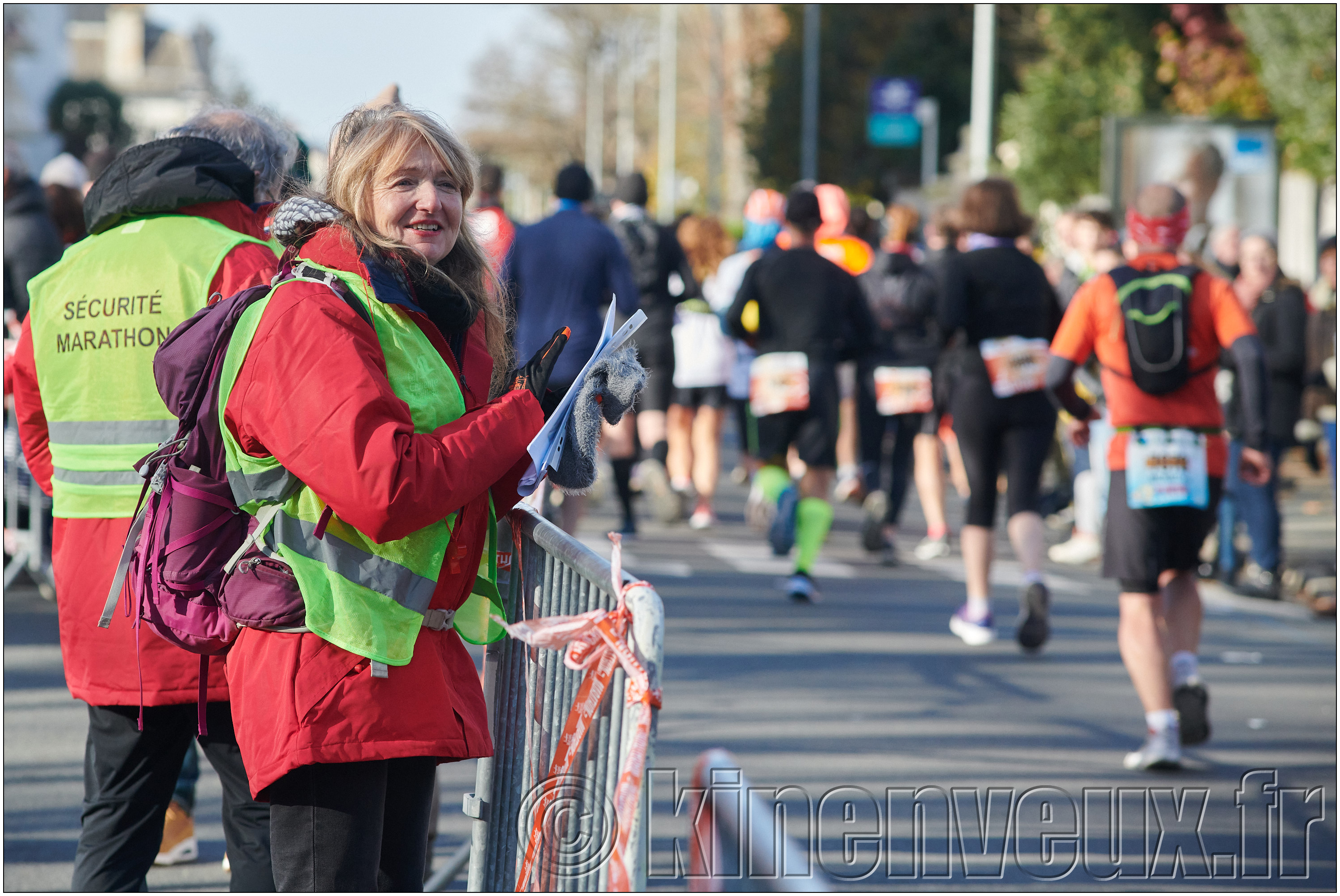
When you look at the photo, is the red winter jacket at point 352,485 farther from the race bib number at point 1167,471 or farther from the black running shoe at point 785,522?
the black running shoe at point 785,522

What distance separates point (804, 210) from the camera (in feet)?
29.2

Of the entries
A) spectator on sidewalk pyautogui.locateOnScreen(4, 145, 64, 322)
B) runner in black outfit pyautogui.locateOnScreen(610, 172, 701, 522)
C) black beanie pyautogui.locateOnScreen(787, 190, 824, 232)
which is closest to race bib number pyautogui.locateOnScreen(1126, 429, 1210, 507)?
black beanie pyautogui.locateOnScreen(787, 190, 824, 232)

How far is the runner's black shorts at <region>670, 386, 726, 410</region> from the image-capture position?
12.6 metres

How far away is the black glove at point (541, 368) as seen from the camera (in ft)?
9.74

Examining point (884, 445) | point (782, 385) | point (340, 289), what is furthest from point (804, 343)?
point (340, 289)

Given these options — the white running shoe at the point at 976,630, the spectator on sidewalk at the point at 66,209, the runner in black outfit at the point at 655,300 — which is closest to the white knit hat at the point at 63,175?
the spectator on sidewalk at the point at 66,209

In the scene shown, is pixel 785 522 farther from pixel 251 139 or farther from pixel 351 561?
pixel 351 561

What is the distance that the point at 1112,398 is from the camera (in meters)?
6.26

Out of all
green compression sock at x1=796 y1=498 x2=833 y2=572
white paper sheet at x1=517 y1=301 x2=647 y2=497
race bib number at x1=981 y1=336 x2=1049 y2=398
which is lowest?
green compression sock at x1=796 y1=498 x2=833 y2=572

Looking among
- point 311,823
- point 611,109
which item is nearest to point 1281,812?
point 311,823

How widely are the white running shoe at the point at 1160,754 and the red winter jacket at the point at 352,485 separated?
3.72m

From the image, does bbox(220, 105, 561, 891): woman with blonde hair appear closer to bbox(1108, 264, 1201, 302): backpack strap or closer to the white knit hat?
bbox(1108, 264, 1201, 302): backpack strap

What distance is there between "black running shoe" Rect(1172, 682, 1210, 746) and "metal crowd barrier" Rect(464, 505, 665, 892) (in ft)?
12.4

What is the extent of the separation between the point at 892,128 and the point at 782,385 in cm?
2929
